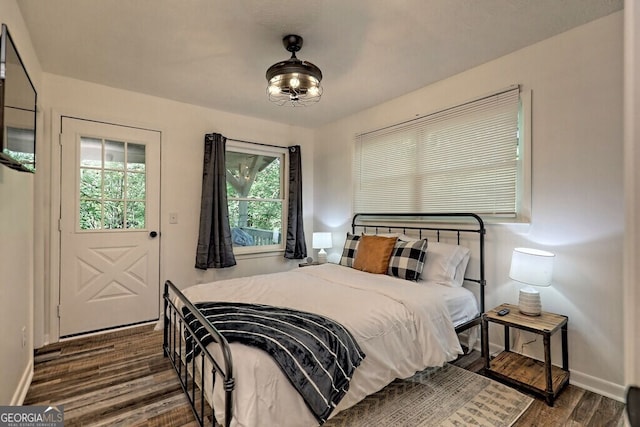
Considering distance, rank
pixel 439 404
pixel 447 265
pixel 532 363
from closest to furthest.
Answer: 1. pixel 439 404
2. pixel 532 363
3. pixel 447 265

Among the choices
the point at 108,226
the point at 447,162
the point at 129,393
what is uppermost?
the point at 447,162

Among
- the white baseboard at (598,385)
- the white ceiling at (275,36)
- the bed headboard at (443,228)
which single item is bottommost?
the white baseboard at (598,385)

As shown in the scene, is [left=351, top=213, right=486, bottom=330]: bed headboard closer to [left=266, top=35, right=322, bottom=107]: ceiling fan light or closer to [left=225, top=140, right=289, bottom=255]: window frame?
[left=225, top=140, right=289, bottom=255]: window frame

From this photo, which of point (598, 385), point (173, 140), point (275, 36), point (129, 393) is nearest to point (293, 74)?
point (275, 36)

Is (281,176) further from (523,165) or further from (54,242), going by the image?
(523,165)

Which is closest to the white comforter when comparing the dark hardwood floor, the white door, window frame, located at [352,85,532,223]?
the dark hardwood floor

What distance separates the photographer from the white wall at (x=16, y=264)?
Result: 169 centimetres

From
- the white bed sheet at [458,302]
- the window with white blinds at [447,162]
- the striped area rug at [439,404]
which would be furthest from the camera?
the window with white blinds at [447,162]

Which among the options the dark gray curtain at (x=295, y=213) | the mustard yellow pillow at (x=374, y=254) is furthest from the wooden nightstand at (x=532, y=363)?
the dark gray curtain at (x=295, y=213)

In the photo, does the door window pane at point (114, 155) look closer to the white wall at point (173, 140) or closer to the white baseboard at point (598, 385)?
the white wall at point (173, 140)

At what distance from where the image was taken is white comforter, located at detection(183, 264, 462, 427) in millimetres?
1340

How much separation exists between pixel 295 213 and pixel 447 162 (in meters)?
2.13

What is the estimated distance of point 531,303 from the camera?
2.21 metres

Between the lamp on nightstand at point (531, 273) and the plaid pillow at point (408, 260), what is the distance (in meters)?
0.70
